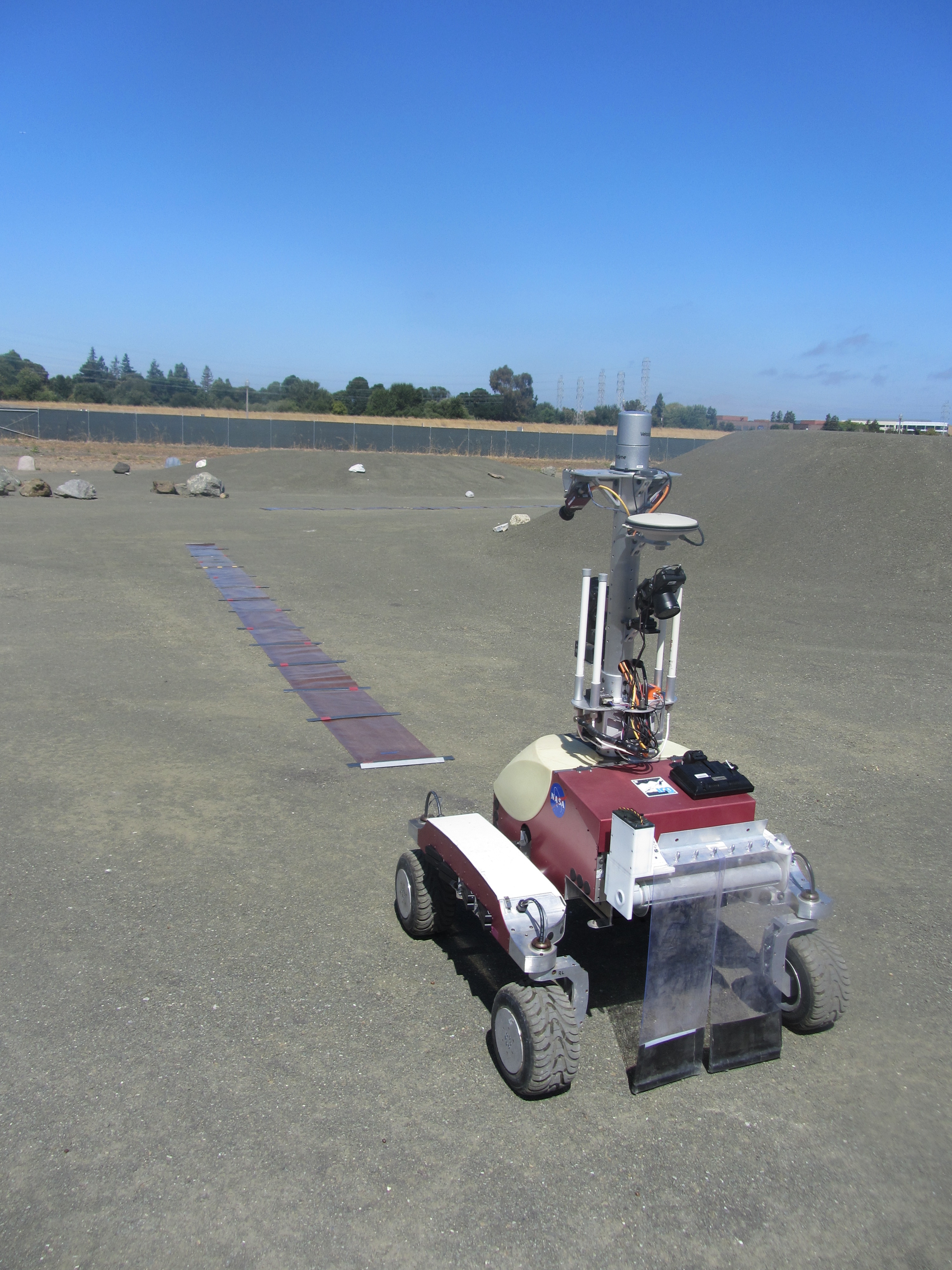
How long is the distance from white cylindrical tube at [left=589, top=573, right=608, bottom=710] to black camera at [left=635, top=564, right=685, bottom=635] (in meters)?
0.19

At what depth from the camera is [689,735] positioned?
31.7 ft

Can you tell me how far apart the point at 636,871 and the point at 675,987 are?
1.94ft

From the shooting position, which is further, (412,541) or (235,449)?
(235,449)

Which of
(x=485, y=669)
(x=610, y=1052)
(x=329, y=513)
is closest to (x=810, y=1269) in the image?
(x=610, y=1052)

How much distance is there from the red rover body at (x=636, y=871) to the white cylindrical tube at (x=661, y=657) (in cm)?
2

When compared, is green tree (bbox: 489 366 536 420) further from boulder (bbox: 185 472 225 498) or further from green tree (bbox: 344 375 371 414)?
boulder (bbox: 185 472 225 498)

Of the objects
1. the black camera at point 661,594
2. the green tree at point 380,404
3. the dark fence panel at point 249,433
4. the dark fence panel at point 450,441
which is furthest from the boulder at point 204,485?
the green tree at point 380,404

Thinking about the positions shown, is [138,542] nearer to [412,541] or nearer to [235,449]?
[412,541]

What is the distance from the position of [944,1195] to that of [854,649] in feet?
35.4

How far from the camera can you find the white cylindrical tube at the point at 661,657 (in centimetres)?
542

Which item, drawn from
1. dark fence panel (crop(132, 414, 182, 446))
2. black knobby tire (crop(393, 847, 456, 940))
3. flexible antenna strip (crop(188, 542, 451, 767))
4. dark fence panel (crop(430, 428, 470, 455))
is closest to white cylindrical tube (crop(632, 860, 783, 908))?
black knobby tire (crop(393, 847, 456, 940))

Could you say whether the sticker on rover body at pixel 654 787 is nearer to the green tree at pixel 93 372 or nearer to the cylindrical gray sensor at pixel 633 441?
the cylindrical gray sensor at pixel 633 441

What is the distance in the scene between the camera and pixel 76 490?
34.3 m

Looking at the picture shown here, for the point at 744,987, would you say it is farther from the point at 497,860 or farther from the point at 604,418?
the point at 604,418
